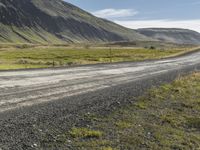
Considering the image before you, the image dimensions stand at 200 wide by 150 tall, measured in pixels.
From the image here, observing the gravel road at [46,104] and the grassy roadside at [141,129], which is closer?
the grassy roadside at [141,129]

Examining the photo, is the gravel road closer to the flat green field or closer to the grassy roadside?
the grassy roadside

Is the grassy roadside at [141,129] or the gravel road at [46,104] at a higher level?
Answer: the gravel road at [46,104]

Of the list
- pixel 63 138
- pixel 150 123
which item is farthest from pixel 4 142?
pixel 150 123

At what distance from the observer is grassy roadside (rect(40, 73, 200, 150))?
7711 mm

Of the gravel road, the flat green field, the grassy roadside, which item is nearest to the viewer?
the grassy roadside

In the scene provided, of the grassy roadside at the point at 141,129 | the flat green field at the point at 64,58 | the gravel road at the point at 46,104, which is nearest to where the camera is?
the grassy roadside at the point at 141,129

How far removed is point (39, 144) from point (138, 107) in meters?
5.56

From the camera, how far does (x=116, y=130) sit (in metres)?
8.83

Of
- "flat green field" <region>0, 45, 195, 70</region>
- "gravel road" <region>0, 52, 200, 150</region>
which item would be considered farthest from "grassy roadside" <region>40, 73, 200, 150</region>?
"flat green field" <region>0, 45, 195, 70</region>

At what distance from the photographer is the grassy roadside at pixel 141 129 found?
7.71 m

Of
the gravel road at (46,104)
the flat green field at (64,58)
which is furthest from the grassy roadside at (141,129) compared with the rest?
the flat green field at (64,58)

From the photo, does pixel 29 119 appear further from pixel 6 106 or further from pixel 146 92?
pixel 146 92

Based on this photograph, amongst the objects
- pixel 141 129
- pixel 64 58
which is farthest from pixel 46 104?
pixel 64 58

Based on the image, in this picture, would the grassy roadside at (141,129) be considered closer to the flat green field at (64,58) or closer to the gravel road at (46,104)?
the gravel road at (46,104)
